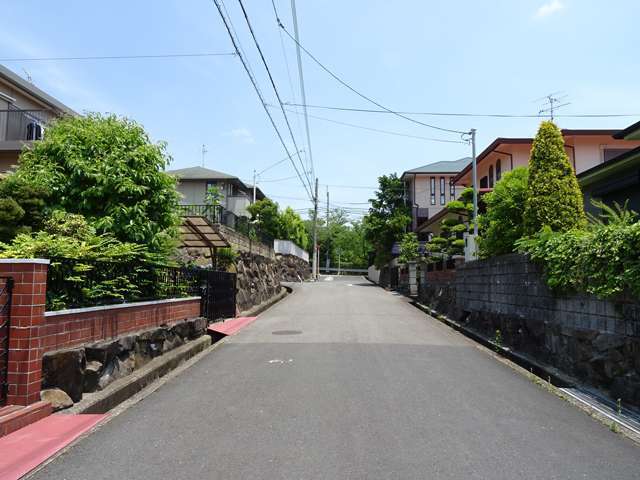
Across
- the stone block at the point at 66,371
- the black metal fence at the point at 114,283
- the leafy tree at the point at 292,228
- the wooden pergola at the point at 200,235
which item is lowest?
the stone block at the point at 66,371

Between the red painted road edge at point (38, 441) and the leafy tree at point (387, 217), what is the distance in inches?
1364

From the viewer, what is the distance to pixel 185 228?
14.5m

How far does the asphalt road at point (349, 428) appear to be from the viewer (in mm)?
4047

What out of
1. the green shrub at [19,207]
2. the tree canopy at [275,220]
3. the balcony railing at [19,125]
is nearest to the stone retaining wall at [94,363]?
the green shrub at [19,207]

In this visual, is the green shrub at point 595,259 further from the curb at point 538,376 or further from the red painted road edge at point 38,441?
the red painted road edge at point 38,441

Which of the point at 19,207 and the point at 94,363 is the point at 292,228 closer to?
the point at 19,207

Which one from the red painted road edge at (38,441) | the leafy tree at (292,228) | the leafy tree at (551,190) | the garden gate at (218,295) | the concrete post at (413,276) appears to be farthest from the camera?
the leafy tree at (292,228)

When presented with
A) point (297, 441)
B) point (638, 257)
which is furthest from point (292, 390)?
point (638, 257)

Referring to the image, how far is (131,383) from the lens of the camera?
21.7ft

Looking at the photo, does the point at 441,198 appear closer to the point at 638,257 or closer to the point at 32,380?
the point at 638,257

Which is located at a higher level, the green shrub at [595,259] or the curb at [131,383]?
the green shrub at [595,259]

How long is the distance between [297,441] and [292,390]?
2.08 metres

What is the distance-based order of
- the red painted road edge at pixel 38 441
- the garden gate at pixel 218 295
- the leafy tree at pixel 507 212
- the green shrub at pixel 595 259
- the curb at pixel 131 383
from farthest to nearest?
the garden gate at pixel 218 295, the leafy tree at pixel 507 212, the green shrub at pixel 595 259, the curb at pixel 131 383, the red painted road edge at pixel 38 441

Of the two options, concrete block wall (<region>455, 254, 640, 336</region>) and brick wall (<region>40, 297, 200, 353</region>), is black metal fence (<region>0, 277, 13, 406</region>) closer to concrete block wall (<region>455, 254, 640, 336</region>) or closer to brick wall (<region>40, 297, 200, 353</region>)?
brick wall (<region>40, 297, 200, 353</region>)
